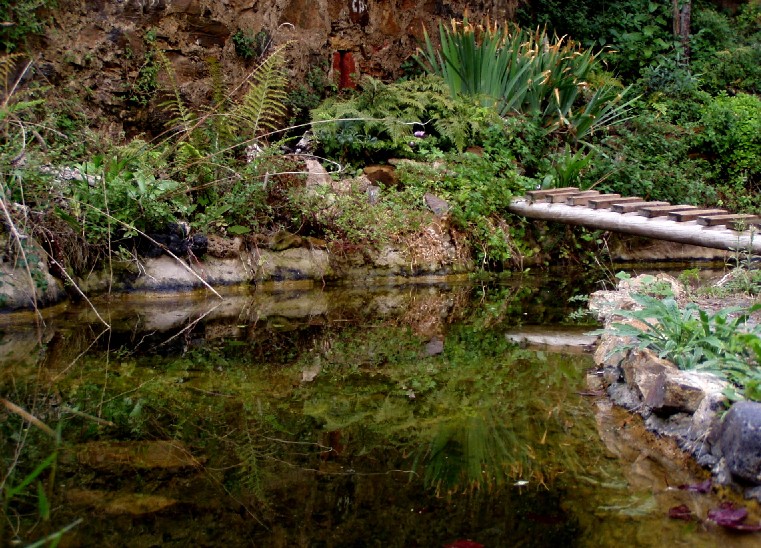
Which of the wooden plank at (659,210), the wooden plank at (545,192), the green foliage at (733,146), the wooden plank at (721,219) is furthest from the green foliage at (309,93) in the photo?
the green foliage at (733,146)

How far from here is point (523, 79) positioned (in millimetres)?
9766

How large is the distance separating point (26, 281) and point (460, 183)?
15.4 ft

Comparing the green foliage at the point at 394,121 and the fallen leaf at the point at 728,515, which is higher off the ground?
the fallen leaf at the point at 728,515

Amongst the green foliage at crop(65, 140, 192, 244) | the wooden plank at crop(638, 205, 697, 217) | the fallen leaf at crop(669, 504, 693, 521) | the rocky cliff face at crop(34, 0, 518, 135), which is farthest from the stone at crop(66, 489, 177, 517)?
the rocky cliff face at crop(34, 0, 518, 135)

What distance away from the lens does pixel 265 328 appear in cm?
559

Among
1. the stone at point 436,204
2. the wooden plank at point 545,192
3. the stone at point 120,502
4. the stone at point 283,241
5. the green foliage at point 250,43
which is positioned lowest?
the stone at point 283,241

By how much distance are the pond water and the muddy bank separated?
95 millimetres

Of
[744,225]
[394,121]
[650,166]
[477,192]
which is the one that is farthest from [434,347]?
[650,166]

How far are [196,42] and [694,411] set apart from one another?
7844 mm

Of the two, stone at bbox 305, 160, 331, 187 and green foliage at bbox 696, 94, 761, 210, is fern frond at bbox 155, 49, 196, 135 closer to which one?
stone at bbox 305, 160, 331, 187

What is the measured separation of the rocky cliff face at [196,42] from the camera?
27.9ft

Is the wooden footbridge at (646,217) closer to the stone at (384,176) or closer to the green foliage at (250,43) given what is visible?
the stone at (384,176)

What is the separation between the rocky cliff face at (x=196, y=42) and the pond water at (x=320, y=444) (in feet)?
13.3

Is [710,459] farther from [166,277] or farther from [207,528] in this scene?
[166,277]
